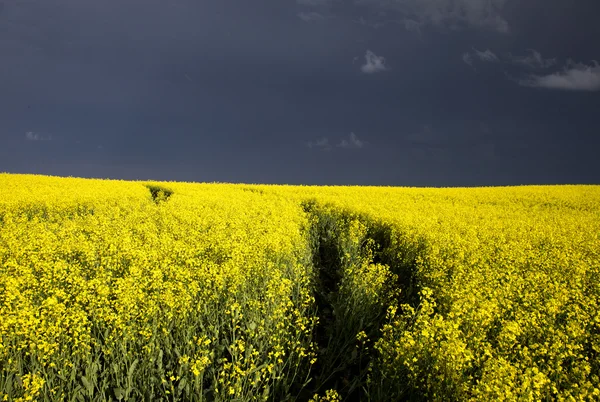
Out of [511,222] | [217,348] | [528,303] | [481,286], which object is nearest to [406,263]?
[481,286]

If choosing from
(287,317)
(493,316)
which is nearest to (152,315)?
(287,317)

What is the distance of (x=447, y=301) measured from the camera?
671 cm

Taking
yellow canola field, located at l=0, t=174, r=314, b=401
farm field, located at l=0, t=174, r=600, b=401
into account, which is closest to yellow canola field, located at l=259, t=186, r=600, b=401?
farm field, located at l=0, t=174, r=600, b=401

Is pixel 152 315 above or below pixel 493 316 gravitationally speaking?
below

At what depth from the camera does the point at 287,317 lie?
260 inches

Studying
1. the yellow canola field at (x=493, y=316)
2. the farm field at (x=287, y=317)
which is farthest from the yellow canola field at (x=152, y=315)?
the yellow canola field at (x=493, y=316)

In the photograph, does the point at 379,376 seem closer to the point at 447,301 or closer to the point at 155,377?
the point at 447,301

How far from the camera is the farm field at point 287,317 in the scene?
4.66 meters

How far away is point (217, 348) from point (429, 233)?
752cm

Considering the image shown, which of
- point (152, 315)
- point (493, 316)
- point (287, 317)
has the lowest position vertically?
point (287, 317)

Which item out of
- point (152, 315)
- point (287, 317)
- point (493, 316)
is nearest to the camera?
point (152, 315)

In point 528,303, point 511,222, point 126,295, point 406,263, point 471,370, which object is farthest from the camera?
point 511,222

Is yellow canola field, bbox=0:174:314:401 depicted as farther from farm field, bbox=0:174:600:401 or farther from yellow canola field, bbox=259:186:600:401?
yellow canola field, bbox=259:186:600:401

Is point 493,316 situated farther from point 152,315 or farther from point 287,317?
point 152,315
